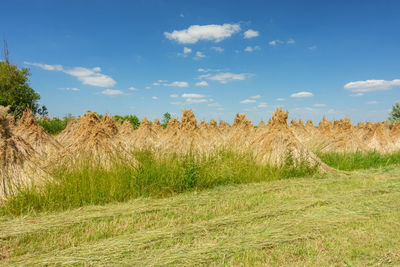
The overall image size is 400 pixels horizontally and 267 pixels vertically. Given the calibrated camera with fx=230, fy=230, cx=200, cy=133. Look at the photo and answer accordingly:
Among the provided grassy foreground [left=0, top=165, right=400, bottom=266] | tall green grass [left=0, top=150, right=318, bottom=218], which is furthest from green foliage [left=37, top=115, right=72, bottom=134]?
grassy foreground [left=0, top=165, right=400, bottom=266]

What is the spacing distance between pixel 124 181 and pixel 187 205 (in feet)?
4.36

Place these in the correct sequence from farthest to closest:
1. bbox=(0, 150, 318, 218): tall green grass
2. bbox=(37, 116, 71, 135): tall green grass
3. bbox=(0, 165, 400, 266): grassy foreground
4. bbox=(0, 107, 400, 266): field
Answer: bbox=(37, 116, 71, 135): tall green grass → bbox=(0, 150, 318, 218): tall green grass → bbox=(0, 107, 400, 266): field → bbox=(0, 165, 400, 266): grassy foreground

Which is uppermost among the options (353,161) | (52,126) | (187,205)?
(52,126)

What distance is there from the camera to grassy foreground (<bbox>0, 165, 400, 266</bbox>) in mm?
2404

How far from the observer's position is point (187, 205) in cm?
385

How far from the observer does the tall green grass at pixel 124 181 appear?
11.9 ft

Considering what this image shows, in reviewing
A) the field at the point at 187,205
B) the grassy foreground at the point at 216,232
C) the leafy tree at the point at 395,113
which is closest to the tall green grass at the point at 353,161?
the field at the point at 187,205

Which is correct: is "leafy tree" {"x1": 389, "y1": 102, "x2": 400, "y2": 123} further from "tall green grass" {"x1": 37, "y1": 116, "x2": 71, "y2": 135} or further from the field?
"tall green grass" {"x1": 37, "y1": 116, "x2": 71, "y2": 135}

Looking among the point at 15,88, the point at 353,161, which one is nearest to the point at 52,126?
the point at 15,88

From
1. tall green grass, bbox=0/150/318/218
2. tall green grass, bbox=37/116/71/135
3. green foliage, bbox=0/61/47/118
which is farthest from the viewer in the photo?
green foliage, bbox=0/61/47/118

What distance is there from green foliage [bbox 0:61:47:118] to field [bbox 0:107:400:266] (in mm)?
19259

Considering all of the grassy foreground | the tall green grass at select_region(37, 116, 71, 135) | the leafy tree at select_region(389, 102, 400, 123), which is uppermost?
the leafy tree at select_region(389, 102, 400, 123)

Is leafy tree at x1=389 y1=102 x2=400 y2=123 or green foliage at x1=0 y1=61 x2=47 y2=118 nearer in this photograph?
green foliage at x1=0 y1=61 x2=47 y2=118

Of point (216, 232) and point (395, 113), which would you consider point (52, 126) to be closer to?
point (216, 232)
